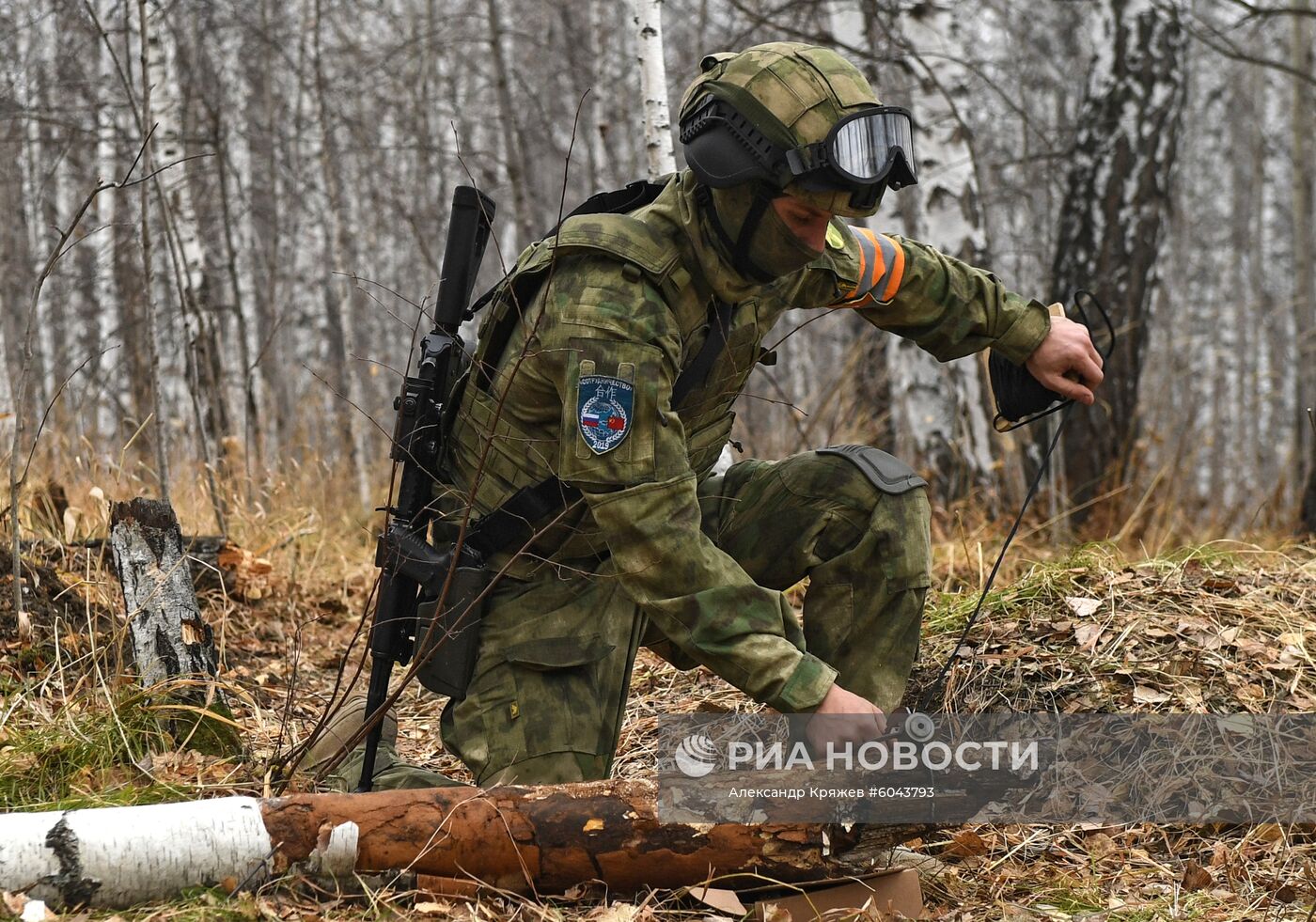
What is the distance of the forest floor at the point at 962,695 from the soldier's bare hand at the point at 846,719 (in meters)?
0.35

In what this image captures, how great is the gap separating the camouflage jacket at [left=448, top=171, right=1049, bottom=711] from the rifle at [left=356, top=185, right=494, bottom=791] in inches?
3.4

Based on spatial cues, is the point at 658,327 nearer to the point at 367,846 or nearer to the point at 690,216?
the point at 690,216

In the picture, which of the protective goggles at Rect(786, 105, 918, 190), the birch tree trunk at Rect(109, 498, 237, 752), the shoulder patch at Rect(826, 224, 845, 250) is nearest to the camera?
the protective goggles at Rect(786, 105, 918, 190)

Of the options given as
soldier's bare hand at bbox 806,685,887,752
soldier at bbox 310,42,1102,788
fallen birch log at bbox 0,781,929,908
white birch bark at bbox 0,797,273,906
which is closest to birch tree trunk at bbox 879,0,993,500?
soldier at bbox 310,42,1102,788

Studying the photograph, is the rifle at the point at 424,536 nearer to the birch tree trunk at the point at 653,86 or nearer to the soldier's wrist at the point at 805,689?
the soldier's wrist at the point at 805,689

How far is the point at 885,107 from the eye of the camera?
250 cm

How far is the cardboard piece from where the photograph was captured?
7.75 ft

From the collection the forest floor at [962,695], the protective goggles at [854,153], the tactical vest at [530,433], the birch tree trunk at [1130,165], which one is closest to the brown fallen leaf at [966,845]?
the forest floor at [962,695]

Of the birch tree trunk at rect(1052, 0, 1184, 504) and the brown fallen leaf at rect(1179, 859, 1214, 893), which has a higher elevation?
the birch tree trunk at rect(1052, 0, 1184, 504)

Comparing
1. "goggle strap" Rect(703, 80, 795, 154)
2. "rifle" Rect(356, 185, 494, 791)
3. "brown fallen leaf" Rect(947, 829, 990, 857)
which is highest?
"goggle strap" Rect(703, 80, 795, 154)

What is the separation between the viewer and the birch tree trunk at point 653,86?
4344 millimetres

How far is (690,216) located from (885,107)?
1.57ft

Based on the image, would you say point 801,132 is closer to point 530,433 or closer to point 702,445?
point 702,445

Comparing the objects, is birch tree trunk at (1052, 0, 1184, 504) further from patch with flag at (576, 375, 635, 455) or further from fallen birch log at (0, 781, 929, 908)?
fallen birch log at (0, 781, 929, 908)
